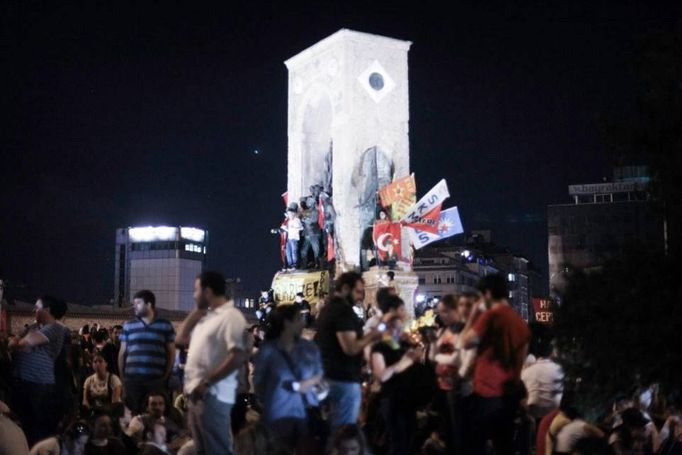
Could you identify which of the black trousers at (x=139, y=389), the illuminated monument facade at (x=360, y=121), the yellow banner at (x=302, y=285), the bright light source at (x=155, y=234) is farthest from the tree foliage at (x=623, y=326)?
the bright light source at (x=155, y=234)

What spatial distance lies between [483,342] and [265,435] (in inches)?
78.4

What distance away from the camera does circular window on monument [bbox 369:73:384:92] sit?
3073 centimetres

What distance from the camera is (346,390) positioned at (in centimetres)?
867

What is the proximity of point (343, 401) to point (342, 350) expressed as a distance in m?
0.46

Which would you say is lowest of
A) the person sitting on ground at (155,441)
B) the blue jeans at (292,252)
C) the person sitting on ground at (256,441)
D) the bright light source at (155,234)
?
the person sitting on ground at (155,441)

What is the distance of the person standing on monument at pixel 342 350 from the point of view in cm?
855

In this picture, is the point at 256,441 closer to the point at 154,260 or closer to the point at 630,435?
the point at 630,435

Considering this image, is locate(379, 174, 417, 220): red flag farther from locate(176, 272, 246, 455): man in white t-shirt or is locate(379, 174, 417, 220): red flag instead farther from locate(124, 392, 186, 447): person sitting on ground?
locate(176, 272, 246, 455): man in white t-shirt

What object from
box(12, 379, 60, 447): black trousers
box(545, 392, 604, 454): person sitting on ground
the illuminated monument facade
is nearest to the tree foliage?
box(545, 392, 604, 454): person sitting on ground

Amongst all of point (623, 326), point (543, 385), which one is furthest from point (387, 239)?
point (623, 326)

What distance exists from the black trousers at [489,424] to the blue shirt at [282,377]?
4.51 ft

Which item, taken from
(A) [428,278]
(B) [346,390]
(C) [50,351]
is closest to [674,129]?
(B) [346,390]

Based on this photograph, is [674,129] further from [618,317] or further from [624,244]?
[618,317]

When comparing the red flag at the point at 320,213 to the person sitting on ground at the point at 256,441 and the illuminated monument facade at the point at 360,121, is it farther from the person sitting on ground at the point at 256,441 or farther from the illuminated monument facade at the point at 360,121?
the person sitting on ground at the point at 256,441
